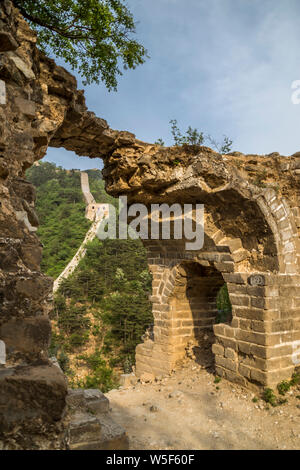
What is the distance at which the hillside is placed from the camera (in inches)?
666

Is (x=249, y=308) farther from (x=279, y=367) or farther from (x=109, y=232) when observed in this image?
(x=109, y=232)

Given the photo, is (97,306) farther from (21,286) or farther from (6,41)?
(6,41)

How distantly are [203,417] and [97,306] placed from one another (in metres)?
19.0

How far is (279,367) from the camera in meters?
4.73

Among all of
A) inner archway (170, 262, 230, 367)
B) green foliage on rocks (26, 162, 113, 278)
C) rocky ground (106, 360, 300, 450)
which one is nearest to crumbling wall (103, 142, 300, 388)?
rocky ground (106, 360, 300, 450)

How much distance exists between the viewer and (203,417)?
4.25m

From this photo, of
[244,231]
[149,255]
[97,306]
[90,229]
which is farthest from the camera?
[90,229]

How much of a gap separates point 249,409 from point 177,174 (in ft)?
12.0

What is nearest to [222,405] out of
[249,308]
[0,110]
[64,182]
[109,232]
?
[249,308]

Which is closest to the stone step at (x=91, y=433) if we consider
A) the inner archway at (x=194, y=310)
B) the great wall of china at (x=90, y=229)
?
the inner archway at (x=194, y=310)

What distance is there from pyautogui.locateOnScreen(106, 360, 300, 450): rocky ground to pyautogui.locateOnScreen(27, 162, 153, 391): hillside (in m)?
6.57

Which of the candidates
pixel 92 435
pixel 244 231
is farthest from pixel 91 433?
pixel 244 231

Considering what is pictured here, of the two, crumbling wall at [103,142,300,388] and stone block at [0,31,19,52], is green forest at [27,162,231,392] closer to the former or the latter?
crumbling wall at [103,142,300,388]

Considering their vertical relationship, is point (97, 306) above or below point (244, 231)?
below
